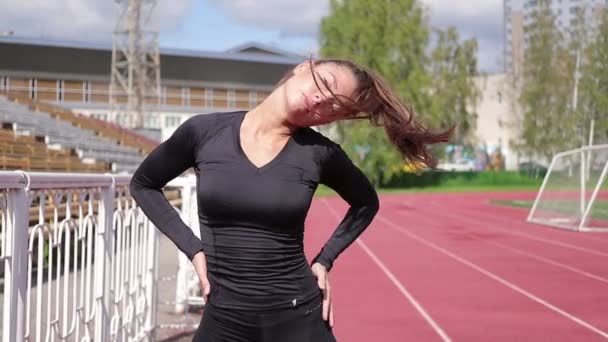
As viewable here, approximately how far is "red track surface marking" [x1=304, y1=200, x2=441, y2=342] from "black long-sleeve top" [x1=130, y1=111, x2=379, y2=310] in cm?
408

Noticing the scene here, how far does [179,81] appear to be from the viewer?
42.5 meters

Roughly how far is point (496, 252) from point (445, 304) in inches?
193

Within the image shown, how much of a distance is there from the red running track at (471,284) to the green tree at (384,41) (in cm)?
2438

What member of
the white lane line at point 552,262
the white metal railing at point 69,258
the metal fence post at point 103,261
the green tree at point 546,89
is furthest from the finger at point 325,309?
the green tree at point 546,89

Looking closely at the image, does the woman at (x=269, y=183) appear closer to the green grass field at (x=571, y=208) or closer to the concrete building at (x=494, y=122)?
the green grass field at (x=571, y=208)

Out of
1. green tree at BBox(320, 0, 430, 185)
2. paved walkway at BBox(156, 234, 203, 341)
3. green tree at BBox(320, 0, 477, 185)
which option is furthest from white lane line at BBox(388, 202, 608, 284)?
green tree at BBox(320, 0, 430, 185)

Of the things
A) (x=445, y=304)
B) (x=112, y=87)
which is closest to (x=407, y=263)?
(x=445, y=304)

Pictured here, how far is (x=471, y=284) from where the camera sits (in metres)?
8.77

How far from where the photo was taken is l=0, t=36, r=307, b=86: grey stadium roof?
3884 cm

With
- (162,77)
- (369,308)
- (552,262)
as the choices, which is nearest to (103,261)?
(369,308)

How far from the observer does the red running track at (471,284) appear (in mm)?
6359

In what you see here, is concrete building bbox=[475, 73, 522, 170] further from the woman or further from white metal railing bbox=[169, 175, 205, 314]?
the woman

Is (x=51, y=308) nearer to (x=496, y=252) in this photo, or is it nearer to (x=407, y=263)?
(x=407, y=263)

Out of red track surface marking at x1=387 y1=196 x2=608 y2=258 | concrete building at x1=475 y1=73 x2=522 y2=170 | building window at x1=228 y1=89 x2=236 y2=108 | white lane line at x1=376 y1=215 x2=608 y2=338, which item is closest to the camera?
white lane line at x1=376 y1=215 x2=608 y2=338
